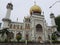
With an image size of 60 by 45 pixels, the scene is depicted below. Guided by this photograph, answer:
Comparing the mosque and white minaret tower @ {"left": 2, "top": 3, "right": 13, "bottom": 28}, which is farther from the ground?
white minaret tower @ {"left": 2, "top": 3, "right": 13, "bottom": 28}

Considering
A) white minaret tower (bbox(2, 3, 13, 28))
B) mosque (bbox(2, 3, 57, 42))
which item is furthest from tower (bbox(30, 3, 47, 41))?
white minaret tower (bbox(2, 3, 13, 28))

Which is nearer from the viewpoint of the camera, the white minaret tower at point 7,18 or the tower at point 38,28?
the tower at point 38,28

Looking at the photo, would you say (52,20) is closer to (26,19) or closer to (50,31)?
(50,31)

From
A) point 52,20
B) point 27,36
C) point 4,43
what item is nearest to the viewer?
point 4,43

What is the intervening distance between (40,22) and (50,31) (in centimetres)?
504

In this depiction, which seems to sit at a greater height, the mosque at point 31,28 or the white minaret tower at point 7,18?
the white minaret tower at point 7,18

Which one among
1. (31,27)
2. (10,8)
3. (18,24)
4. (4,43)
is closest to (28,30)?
(31,27)

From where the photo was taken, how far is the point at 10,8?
35375 mm

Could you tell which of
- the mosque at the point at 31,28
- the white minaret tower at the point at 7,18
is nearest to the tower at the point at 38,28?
the mosque at the point at 31,28

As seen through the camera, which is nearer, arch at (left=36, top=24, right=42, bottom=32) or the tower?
the tower

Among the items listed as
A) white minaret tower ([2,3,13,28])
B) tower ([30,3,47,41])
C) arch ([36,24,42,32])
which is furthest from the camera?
arch ([36,24,42,32])

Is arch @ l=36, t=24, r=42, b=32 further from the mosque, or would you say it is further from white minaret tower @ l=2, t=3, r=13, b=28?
white minaret tower @ l=2, t=3, r=13, b=28

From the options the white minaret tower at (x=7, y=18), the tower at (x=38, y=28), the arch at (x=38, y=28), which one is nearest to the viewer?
the tower at (x=38, y=28)

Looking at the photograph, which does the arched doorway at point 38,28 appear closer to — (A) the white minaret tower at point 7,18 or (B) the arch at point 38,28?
(B) the arch at point 38,28
